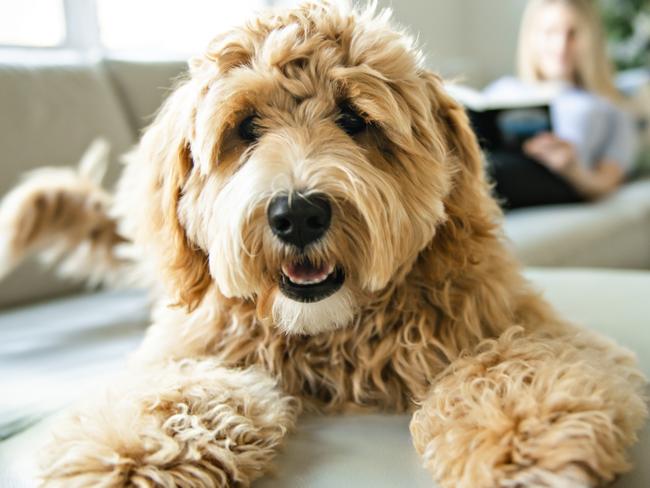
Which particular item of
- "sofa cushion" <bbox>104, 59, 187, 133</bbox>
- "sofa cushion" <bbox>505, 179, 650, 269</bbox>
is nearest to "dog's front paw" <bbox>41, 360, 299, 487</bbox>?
"sofa cushion" <bbox>505, 179, 650, 269</bbox>

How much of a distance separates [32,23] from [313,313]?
9.58ft

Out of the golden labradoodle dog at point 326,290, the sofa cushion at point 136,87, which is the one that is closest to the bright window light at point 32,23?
the sofa cushion at point 136,87

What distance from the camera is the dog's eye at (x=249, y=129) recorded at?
49.9 inches

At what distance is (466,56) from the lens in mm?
6281

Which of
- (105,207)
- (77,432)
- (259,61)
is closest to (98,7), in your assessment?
(105,207)

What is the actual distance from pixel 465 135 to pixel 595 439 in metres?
0.68

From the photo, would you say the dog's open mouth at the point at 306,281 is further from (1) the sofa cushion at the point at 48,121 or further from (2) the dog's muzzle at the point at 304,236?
(1) the sofa cushion at the point at 48,121

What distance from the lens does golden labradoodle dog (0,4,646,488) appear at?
100 centimetres

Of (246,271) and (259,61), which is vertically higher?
(259,61)

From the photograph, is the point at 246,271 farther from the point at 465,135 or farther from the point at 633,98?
the point at 633,98

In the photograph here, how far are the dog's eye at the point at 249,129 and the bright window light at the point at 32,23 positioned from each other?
236 cm

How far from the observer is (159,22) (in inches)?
165

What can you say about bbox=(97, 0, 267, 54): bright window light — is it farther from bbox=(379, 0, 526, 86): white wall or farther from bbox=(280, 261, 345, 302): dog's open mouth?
bbox=(280, 261, 345, 302): dog's open mouth

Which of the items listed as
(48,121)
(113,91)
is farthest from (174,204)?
(113,91)
